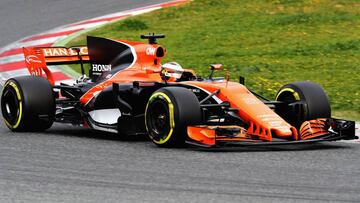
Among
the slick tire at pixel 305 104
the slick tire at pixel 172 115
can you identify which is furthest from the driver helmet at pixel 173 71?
the slick tire at pixel 305 104

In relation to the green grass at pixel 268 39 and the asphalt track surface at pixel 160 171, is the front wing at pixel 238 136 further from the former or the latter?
the green grass at pixel 268 39

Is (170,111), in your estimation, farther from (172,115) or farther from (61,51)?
(61,51)

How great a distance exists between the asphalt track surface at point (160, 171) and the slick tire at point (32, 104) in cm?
15

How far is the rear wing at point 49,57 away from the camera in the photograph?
40.3ft

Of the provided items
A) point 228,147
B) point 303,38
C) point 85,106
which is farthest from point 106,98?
point 303,38

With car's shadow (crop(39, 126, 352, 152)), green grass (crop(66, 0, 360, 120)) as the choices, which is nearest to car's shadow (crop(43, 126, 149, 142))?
car's shadow (crop(39, 126, 352, 152))

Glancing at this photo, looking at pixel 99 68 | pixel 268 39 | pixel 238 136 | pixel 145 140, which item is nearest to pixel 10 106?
pixel 99 68

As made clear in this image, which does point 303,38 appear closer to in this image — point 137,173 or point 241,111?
point 241,111

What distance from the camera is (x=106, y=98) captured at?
11.0 meters

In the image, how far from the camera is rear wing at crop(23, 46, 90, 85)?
12.3 meters

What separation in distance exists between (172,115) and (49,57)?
3032 mm

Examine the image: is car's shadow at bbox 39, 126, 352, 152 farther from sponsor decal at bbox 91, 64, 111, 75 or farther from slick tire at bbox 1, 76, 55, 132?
sponsor decal at bbox 91, 64, 111, 75

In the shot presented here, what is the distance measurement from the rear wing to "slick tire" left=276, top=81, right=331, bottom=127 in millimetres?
3010

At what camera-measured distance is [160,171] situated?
341 inches
